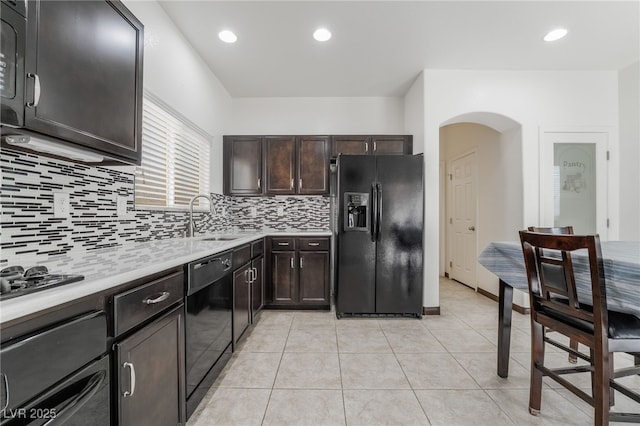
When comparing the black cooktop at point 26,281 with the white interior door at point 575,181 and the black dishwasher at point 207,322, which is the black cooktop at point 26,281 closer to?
the black dishwasher at point 207,322

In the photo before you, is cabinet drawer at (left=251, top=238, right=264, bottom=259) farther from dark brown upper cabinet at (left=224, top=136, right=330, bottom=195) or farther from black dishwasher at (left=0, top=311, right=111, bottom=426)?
black dishwasher at (left=0, top=311, right=111, bottom=426)

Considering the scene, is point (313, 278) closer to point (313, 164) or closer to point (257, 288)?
point (257, 288)

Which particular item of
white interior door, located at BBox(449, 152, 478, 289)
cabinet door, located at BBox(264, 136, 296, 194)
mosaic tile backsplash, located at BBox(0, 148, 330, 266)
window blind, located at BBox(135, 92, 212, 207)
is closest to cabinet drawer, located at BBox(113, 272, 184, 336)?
mosaic tile backsplash, located at BBox(0, 148, 330, 266)

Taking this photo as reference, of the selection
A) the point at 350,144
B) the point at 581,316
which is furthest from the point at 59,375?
→ the point at 350,144

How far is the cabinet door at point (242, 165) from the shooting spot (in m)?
3.78

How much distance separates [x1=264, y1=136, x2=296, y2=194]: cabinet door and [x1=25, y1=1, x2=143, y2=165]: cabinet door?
220cm

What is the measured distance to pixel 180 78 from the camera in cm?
261

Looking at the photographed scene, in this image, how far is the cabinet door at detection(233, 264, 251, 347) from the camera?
220cm

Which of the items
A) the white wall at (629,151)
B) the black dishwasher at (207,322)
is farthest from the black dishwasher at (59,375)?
the white wall at (629,151)

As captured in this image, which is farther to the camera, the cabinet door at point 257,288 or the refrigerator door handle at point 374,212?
the refrigerator door handle at point 374,212

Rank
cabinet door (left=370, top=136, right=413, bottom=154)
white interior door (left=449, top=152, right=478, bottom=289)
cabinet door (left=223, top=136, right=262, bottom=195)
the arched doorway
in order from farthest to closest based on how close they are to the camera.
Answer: white interior door (left=449, top=152, right=478, bottom=289)
cabinet door (left=223, top=136, right=262, bottom=195)
cabinet door (left=370, top=136, right=413, bottom=154)
the arched doorway

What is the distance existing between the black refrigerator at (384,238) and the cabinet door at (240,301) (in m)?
1.08

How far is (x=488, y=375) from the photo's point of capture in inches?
79.1

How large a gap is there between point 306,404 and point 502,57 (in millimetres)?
3779
